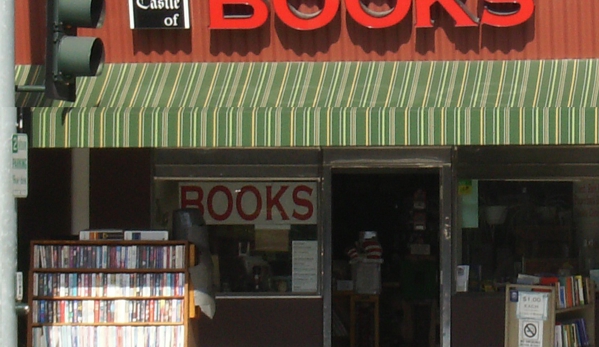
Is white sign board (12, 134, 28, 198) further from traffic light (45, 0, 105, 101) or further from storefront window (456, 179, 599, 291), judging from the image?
storefront window (456, 179, 599, 291)

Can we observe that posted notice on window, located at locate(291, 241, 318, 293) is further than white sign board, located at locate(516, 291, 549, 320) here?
Yes

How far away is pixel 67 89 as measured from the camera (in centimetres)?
809

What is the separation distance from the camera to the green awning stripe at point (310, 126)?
332 inches

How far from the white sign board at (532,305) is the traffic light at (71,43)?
4.59 m

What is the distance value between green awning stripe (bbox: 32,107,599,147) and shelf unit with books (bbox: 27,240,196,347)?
979 millimetres

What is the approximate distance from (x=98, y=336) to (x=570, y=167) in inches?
207

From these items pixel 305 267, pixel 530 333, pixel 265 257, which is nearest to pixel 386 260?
pixel 305 267

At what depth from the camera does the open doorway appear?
11891 millimetres

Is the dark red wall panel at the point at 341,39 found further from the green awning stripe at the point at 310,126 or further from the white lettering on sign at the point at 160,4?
the green awning stripe at the point at 310,126

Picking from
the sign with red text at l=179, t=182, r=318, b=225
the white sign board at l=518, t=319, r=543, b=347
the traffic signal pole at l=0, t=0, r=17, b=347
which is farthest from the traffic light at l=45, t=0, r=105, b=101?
the white sign board at l=518, t=319, r=543, b=347

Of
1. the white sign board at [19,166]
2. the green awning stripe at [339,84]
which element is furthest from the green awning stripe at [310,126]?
the white sign board at [19,166]

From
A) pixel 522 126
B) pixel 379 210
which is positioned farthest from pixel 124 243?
pixel 379 210

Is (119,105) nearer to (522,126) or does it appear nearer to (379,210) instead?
(522,126)

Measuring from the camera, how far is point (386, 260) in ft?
44.9
